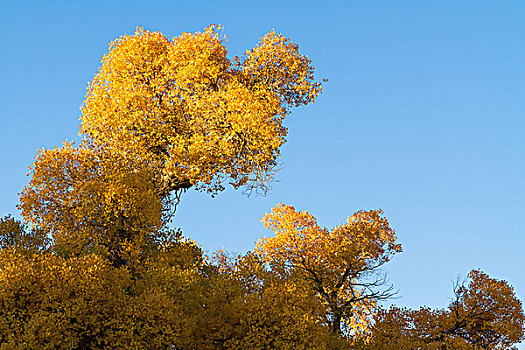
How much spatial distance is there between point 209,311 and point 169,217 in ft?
26.6

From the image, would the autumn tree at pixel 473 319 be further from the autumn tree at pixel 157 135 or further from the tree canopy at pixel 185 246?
the autumn tree at pixel 157 135

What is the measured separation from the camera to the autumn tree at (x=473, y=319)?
31.0 m

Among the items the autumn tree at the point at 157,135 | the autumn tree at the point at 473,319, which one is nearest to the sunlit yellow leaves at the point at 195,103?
the autumn tree at the point at 157,135

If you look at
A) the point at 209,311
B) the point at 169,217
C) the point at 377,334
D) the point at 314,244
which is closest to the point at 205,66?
the point at 169,217

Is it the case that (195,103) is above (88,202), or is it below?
above

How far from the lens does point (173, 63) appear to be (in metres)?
31.4

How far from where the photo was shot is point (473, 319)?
1241 inches

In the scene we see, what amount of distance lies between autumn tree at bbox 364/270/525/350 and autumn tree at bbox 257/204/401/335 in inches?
66.7

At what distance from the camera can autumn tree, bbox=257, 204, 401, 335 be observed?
104 ft

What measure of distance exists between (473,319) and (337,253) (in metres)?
8.37

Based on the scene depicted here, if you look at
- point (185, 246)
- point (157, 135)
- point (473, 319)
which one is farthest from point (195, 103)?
point (473, 319)

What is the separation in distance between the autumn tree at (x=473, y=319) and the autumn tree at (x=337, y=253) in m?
1.69

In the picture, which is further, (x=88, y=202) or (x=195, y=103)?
(x=195, y=103)

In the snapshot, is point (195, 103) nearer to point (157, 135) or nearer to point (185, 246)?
point (157, 135)
